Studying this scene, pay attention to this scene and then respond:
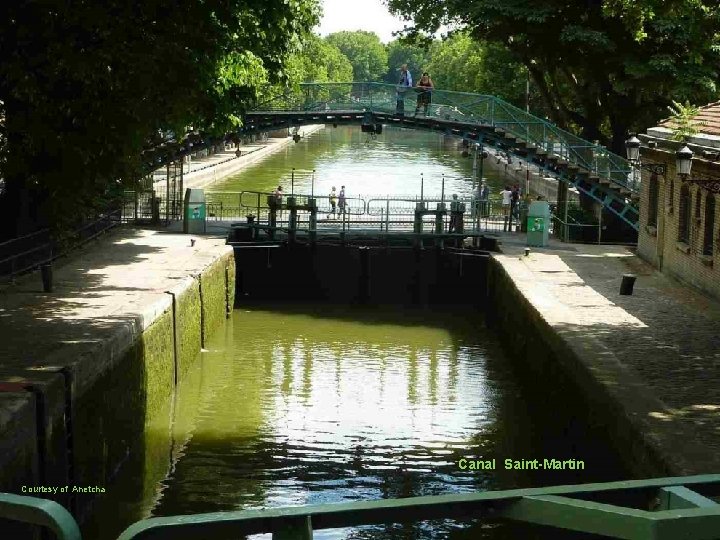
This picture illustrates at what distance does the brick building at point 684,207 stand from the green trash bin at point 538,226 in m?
2.45

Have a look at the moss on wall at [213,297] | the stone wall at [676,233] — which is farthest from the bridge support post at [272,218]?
the stone wall at [676,233]

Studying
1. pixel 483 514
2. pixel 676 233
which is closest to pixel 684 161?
pixel 676 233

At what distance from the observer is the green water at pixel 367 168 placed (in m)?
61.4

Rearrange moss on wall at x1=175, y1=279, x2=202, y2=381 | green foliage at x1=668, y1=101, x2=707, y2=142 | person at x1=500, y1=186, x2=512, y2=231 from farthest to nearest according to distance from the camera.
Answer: person at x1=500, y1=186, x2=512, y2=231 < green foliage at x1=668, y1=101, x2=707, y2=142 < moss on wall at x1=175, y1=279, x2=202, y2=381

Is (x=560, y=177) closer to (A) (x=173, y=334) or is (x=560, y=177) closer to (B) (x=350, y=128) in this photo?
(A) (x=173, y=334)

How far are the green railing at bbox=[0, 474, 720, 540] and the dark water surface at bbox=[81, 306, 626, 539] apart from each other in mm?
9443

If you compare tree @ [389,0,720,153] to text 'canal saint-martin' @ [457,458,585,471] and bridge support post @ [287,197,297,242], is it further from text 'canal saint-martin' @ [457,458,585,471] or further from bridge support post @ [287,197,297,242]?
text 'canal saint-martin' @ [457,458,585,471]

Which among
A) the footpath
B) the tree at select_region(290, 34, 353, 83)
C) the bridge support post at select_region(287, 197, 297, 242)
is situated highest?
the tree at select_region(290, 34, 353, 83)

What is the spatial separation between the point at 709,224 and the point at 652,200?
591cm

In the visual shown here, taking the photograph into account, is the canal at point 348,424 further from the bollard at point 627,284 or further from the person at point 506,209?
the person at point 506,209

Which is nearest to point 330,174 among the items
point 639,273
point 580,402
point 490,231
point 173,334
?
point 490,231

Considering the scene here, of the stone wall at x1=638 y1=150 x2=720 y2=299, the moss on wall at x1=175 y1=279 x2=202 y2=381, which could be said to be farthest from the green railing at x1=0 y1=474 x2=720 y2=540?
the stone wall at x1=638 y1=150 x2=720 y2=299

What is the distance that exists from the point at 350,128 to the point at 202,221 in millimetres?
111922

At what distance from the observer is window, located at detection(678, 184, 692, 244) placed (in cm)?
2652
